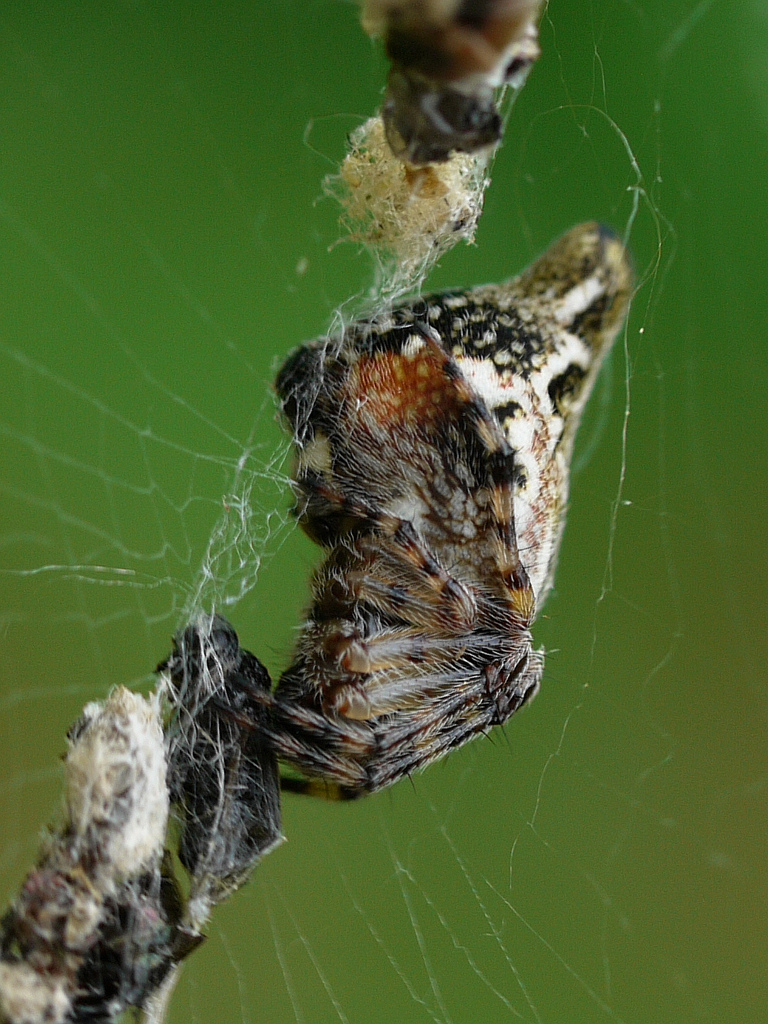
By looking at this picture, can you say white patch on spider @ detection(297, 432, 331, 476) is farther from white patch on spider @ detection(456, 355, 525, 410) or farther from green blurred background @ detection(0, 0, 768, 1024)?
green blurred background @ detection(0, 0, 768, 1024)

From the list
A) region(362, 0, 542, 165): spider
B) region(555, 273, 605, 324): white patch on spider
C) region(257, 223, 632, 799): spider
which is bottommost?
region(257, 223, 632, 799): spider

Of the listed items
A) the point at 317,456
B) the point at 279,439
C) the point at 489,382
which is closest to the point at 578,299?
the point at 489,382

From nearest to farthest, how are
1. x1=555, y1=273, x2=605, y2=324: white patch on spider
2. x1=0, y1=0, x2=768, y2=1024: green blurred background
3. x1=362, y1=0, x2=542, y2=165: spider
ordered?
x1=362, y1=0, x2=542, y2=165: spider
x1=555, y1=273, x2=605, y2=324: white patch on spider
x1=0, y1=0, x2=768, y2=1024: green blurred background

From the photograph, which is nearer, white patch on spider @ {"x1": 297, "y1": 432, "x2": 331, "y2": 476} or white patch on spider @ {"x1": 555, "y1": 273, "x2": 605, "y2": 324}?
white patch on spider @ {"x1": 297, "y1": 432, "x2": 331, "y2": 476}

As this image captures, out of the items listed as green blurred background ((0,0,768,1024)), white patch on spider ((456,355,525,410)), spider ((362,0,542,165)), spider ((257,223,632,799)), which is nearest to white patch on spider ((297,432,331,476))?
spider ((257,223,632,799))

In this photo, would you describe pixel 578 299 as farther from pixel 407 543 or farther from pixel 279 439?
pixel 279 439

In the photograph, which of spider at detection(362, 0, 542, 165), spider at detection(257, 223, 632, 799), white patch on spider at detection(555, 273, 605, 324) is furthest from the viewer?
white patch on spider at detection(555, 273, 605, 324)
